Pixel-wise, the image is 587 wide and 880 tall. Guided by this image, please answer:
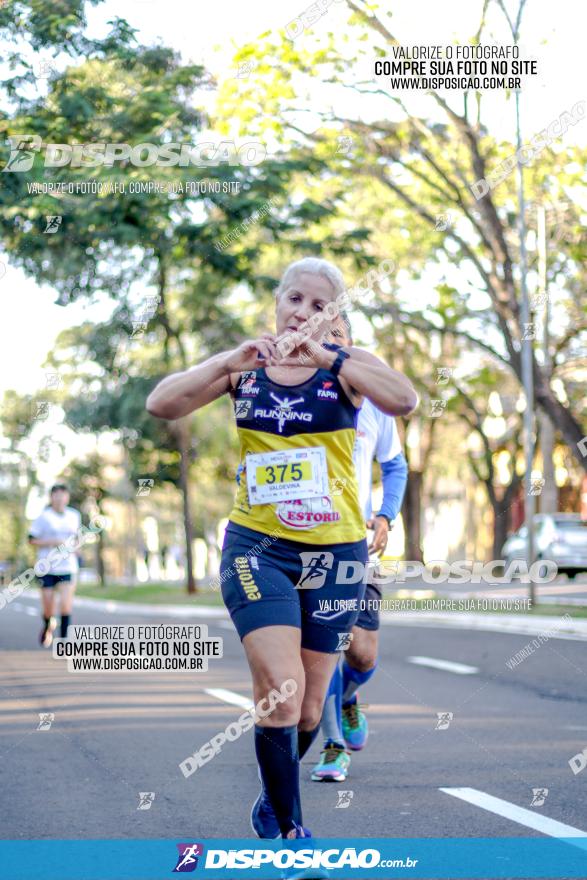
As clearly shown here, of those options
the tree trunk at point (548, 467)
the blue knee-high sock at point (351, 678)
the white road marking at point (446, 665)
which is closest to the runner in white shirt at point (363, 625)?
the blue knee-high sock at point (351, 678)

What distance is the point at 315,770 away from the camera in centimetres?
690

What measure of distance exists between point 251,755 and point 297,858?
3.48m

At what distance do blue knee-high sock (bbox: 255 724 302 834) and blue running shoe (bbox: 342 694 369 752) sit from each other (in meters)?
2.69

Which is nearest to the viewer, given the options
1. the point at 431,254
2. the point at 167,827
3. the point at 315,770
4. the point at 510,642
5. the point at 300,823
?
the point at 300,823

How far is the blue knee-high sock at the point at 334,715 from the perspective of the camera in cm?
693

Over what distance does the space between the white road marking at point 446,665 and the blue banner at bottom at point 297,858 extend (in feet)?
25.6

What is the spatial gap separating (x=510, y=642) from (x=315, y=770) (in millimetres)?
9872

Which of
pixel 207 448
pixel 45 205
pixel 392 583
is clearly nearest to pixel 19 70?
pixel 45 205

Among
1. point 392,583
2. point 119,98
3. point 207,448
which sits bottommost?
point 392,583

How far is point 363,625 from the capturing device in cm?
696

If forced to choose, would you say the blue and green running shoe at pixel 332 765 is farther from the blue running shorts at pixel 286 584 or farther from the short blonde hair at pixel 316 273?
the short blonde hair at pixel 316 273

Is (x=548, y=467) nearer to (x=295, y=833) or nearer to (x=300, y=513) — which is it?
(x=300, y=513)

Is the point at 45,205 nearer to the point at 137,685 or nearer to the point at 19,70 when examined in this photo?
the point at 19,70

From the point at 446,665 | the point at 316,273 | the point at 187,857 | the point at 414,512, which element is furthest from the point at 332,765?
the point at 414,512
